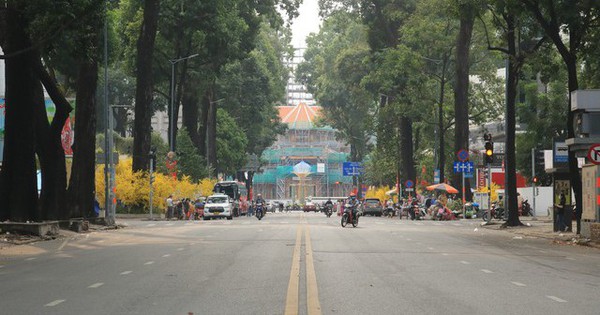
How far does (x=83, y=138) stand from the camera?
42.5 meters

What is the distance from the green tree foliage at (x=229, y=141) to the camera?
10288cm

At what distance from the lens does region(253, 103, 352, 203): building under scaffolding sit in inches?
7121

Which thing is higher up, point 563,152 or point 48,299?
point 563,152

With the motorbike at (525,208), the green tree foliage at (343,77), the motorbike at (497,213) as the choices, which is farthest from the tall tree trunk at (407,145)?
the motorbike at (497,213)

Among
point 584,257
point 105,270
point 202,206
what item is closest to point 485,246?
point 584,257

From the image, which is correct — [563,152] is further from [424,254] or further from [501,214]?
[501,214]

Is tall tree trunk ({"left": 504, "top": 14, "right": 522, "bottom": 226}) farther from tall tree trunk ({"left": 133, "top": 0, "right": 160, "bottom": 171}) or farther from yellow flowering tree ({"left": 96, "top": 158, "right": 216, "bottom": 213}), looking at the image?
yellow flowering tree ({"left": 96, "top": 158, "right": 216, "bottom": 213})

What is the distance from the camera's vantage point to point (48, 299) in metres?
14.3

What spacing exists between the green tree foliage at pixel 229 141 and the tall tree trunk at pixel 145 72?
42.8 m

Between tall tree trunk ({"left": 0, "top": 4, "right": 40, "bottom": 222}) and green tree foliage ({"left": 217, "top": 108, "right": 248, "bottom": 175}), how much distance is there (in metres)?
70.2

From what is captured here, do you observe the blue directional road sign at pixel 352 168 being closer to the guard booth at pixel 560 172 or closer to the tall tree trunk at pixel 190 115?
the tall tree trunk at pixel 190 115

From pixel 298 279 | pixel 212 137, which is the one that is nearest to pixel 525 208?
pixel 212 137

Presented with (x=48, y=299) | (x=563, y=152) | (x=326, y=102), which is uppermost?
(x=326, y=102)

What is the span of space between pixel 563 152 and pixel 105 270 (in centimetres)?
2418
